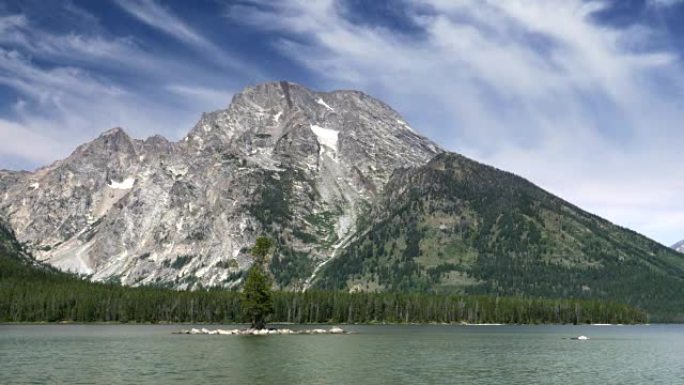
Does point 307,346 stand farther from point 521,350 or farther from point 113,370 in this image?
point 113,370

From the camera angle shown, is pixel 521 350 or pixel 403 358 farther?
pixel 521 350

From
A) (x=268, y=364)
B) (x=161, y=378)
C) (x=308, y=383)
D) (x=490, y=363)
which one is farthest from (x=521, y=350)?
(x=161, y=378)

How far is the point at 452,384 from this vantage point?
81.0 meters

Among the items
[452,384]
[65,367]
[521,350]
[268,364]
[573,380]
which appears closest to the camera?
[452,384]

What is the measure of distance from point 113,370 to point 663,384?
2819 inches

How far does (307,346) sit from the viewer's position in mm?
149625

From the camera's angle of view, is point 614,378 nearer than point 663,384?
No

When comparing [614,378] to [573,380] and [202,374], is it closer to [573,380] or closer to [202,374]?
[573,380]

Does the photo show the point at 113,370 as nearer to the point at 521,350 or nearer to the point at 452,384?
the point at 452,384

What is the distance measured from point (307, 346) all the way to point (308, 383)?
68.9m

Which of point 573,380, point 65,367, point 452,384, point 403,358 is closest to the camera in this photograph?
point 452,384

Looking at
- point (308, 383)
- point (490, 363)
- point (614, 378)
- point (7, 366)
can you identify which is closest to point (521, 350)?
point (490, 363)

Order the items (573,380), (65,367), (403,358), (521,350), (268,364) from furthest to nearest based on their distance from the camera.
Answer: (521,350), (403,358), (268,364), (65,367), (573,380)

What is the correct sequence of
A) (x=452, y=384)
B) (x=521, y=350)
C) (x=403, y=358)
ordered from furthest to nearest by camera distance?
(x=521, y=350) → (x=403, y=358) → (x=452, y=384)
